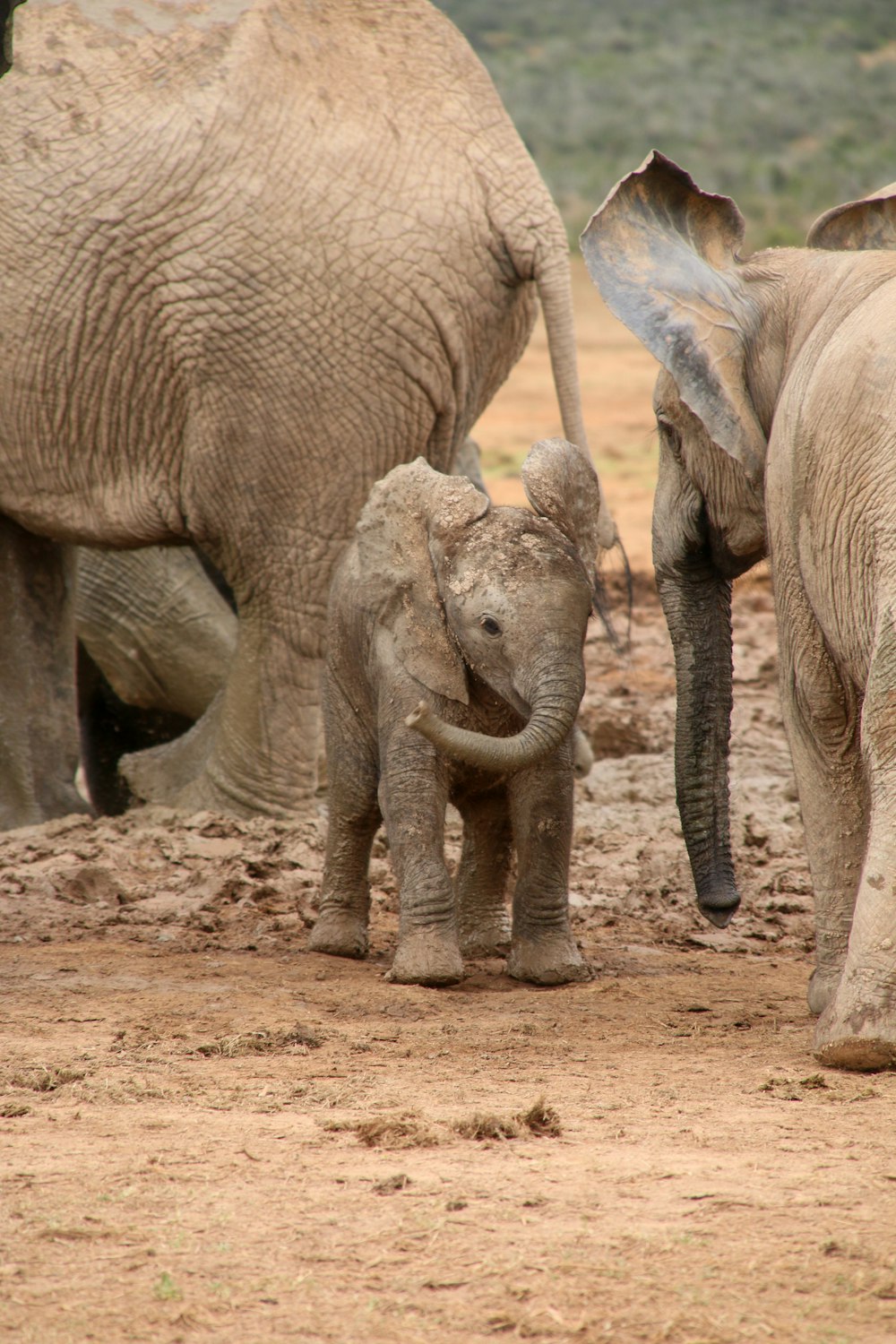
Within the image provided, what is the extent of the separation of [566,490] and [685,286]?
59cm

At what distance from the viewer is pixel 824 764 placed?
12.8 feet

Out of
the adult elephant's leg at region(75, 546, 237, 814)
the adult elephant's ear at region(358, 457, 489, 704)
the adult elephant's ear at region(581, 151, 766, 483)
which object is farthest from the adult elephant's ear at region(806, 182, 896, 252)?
the adult elephant's leg at region(75, 546, 237, 814)

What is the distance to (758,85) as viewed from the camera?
97.9 ft

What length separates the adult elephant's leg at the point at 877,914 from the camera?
332 cm

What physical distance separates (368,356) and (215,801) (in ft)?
5.11

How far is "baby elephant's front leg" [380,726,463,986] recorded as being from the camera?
14.6 feet

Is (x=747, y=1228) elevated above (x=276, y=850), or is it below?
below

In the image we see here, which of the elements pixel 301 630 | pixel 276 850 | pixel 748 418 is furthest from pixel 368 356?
pixel 748 418

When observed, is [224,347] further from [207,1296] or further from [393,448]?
[207,1296]

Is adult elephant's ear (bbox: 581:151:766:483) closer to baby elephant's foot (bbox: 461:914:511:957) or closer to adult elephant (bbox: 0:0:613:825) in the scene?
adult elephant (bbox: 0:0:613:825)

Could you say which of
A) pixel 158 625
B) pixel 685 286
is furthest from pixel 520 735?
pixel 158 625

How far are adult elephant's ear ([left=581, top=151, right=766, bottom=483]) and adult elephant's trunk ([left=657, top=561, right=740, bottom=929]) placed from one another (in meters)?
0.51

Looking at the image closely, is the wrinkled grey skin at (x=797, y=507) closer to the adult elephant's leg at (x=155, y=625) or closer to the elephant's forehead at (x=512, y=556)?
the elephant's forehead at (x=512, y=556)

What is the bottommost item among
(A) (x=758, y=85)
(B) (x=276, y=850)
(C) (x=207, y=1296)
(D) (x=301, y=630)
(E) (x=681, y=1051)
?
(C) (x=207, y=1296)
